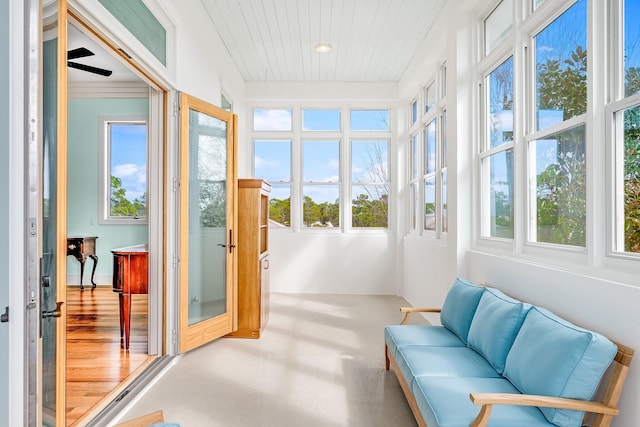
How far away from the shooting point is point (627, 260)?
5.97 ft

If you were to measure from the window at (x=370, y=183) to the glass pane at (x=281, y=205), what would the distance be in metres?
1.02

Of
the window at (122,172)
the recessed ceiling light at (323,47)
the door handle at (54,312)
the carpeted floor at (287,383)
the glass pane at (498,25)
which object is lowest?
the carpeted floor at (287,383)

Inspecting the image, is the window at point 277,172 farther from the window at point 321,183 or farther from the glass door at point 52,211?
the glass door at point 52,211

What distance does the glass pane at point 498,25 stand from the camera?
3.06 m

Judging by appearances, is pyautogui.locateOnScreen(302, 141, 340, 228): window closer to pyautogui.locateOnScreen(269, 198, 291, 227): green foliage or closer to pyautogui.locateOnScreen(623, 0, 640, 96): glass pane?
pyautogui.locateOnScreen(269, 198, 291, 227): green foliage

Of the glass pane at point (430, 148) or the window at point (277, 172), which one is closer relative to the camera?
the glass pane at point (430, 148)

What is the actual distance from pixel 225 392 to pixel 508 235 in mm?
2320

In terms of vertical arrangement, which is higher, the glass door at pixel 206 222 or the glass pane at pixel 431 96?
the glass pane at pixel 431 96

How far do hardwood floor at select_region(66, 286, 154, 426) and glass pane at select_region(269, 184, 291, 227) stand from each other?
227 cm

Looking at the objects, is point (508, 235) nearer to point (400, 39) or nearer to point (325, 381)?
point (325, 381)

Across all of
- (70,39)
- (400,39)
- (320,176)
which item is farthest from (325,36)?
(70,39)

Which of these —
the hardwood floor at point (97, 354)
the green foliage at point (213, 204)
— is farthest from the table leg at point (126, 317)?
the green foliage at point (213, 204)

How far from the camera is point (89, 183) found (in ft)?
21.2

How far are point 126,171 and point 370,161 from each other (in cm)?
389
